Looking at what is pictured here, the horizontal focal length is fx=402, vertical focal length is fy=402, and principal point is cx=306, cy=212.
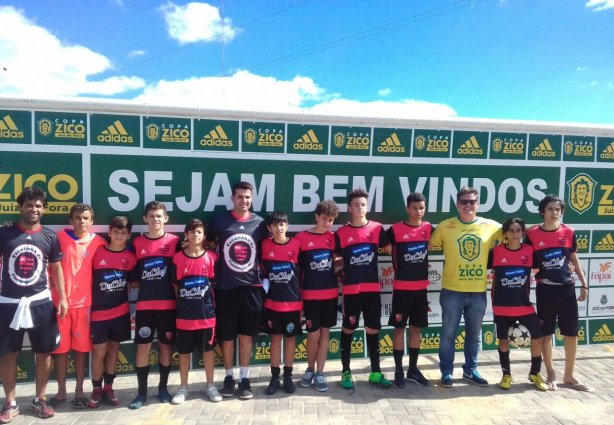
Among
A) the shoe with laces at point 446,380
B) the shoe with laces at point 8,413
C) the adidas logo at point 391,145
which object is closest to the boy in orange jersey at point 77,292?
the shoe with laces at point 8,413

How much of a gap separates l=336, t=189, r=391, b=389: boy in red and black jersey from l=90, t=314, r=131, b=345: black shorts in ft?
6.80

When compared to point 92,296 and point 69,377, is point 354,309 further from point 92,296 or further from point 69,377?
point 69,377

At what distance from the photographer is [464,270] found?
4.02 m

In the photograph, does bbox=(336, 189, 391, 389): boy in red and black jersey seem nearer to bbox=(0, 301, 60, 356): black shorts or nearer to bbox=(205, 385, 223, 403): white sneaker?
bbox=(205, 385, 223, 403): white sneaker

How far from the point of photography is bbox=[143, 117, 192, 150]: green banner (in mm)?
4059

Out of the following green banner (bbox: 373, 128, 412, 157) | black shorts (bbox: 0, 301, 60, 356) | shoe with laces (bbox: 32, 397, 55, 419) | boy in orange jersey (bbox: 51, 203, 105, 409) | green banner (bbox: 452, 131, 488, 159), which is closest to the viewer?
black shorts (bbox: 0, 301, 60, 356)

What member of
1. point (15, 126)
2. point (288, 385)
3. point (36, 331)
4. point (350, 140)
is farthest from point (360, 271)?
point (15, 126)

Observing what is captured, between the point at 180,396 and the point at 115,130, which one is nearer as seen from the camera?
the point at 180,396

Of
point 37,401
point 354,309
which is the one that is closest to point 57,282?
point 37,401

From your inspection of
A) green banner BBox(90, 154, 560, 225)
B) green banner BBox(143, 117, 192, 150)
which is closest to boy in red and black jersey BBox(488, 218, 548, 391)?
green banner BBox(90, 154, 560, 225)

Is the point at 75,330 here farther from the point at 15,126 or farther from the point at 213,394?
the point at 15,126

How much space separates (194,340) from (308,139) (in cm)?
232

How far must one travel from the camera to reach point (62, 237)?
3676mm

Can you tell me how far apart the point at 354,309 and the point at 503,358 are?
1.65m
